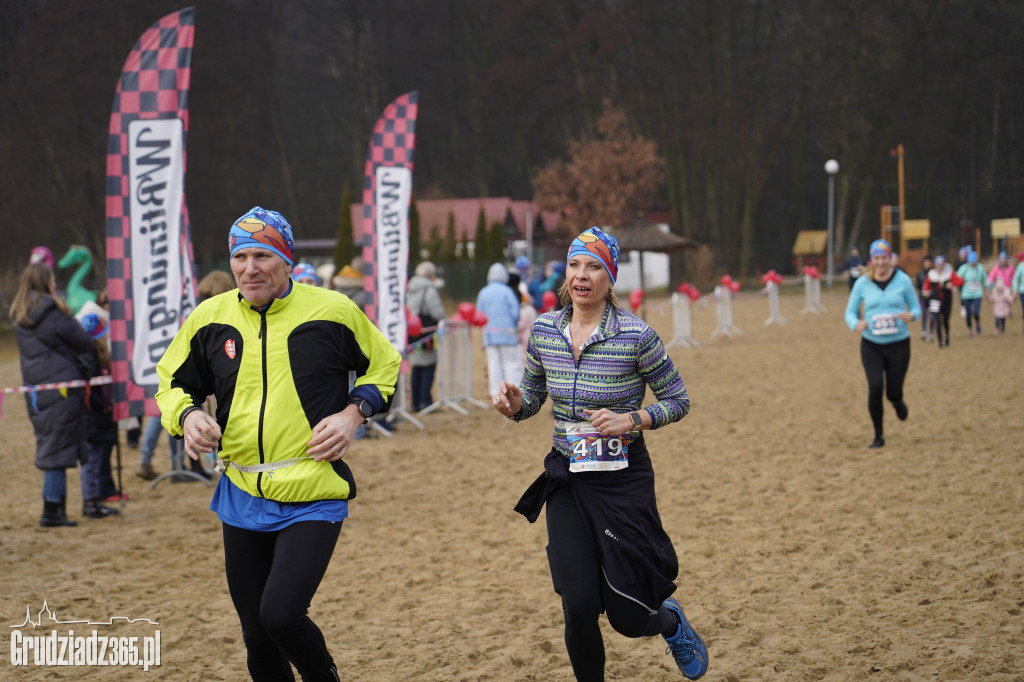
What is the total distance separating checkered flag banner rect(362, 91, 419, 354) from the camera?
464 inches

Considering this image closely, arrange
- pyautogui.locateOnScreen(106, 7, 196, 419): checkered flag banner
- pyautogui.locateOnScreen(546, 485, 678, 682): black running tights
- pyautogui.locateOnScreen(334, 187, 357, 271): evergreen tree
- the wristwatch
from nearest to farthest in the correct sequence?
the wristwatch → pyautogui.locateOnScreen(546, 485, 678, 682): black running tights → pyautogui.locateOnScreen(106, 7, 196, 419): checkered flag banner → pyautogui.locateOnScreen(334, 187, 357, 271): evergreen tree

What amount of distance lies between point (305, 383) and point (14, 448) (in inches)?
399

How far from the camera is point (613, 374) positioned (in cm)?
406

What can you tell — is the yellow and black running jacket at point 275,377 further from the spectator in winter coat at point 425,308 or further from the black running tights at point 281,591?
the spectator in winter coat at point 425,308

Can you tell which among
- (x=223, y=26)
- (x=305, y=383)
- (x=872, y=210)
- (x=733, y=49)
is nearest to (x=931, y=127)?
(x=872, y=210)

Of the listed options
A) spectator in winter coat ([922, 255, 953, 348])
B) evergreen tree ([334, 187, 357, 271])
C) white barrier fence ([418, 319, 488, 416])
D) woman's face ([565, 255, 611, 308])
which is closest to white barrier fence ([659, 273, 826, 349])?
spectator in winter coat ([922, 255, 953, 348])

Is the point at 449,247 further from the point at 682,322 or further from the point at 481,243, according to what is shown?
the point at 682,322

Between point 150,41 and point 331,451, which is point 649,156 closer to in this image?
point 150,41

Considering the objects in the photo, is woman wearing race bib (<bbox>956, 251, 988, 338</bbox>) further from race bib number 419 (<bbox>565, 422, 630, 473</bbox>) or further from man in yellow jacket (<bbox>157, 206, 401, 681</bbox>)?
man in yellow jacket (<bbox>157, 206, 401, 681</bbox>)

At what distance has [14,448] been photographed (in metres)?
12.2

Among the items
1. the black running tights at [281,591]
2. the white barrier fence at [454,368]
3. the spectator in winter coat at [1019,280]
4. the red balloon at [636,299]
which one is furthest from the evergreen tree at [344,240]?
the black running tights at [281,591]

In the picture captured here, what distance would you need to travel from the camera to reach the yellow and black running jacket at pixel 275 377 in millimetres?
3635

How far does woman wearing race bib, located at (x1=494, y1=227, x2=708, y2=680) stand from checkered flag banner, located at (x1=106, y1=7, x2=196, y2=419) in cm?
476

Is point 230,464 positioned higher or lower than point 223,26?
lower
